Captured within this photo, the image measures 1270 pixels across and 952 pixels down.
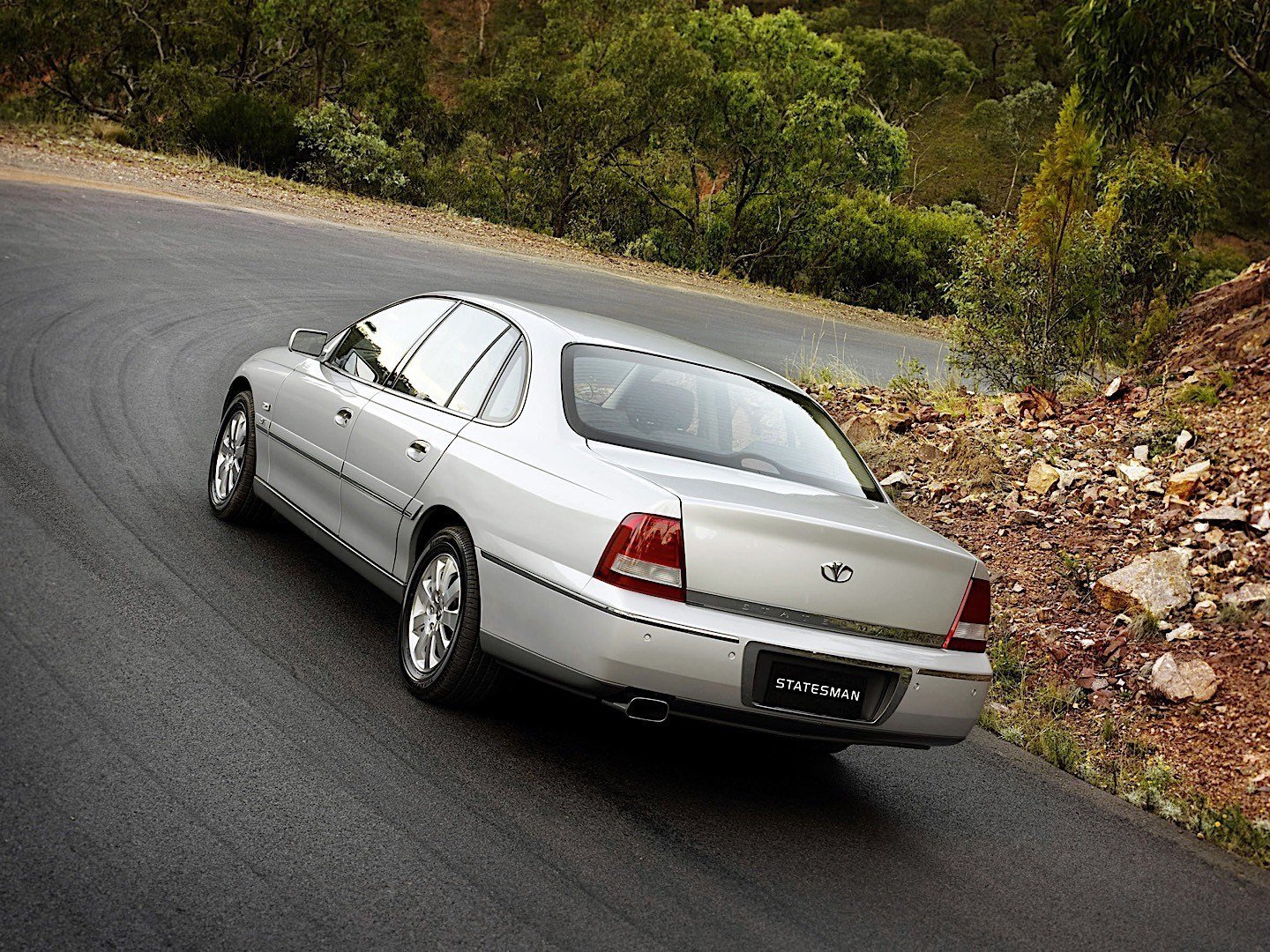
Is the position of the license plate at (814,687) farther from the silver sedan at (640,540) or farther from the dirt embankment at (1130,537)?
the dirt embankment at (1130,537)

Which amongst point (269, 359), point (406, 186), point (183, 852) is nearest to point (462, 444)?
point (183, 852)

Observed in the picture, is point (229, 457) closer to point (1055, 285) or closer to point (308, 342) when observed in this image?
point (308, 342)

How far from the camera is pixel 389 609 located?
250 inches

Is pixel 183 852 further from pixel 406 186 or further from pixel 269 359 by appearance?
pixel 406 186

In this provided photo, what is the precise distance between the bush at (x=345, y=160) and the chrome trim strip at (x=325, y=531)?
23486 millimetres

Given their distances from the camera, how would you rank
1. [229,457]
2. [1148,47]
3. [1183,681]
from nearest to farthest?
[1183,681] < [229,457] < [1148,47]

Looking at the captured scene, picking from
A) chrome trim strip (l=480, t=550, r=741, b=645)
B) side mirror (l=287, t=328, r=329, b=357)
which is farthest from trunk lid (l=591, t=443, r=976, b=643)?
side mirror (l=287, t=328, r=329, b=357)

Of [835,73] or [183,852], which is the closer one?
[183,852]

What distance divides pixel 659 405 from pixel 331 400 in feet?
6.19

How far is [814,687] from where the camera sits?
4.42m

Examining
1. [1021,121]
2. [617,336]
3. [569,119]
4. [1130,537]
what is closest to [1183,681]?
[1130,537]

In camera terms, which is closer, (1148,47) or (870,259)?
(1148,47)

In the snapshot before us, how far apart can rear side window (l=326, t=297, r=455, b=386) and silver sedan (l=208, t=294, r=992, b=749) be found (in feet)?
0.31

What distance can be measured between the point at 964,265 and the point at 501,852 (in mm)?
10816
